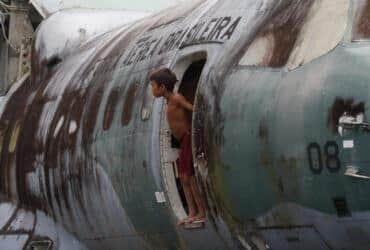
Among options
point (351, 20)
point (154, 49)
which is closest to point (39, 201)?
point (154, 49)

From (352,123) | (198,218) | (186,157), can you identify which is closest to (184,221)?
(198,218)

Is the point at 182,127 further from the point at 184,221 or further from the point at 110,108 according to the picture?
the point at 110,108

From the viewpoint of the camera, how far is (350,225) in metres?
6.62

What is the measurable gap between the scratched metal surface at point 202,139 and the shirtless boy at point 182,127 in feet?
0.82

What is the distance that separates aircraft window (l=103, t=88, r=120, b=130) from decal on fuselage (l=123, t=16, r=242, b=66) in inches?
13.0

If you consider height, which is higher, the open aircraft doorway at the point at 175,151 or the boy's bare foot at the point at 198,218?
the open aircraft doorway at the point at 175,151

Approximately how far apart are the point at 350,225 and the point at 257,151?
94cm

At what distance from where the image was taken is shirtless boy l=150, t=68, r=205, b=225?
27.1 ft

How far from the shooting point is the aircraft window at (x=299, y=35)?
700 cm

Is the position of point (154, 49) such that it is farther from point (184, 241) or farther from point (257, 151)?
point (257, 151)

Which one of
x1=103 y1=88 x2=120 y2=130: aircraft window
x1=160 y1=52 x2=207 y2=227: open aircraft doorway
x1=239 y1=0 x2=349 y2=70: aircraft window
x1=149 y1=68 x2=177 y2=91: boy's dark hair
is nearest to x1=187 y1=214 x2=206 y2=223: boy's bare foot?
x1=160 y1=52 x2=207 y2=227: open aircraft doorway

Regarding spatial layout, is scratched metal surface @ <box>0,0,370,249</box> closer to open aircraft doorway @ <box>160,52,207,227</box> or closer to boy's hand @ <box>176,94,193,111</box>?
open aircraft doorway @ <box>160,52,207,227</box>

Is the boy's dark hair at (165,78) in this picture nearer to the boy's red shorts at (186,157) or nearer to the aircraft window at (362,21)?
the boy's red shorts at (186,157)

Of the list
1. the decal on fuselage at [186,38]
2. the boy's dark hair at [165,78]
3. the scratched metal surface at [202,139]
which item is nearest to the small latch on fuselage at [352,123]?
the scratched metal surface at [202,139]
